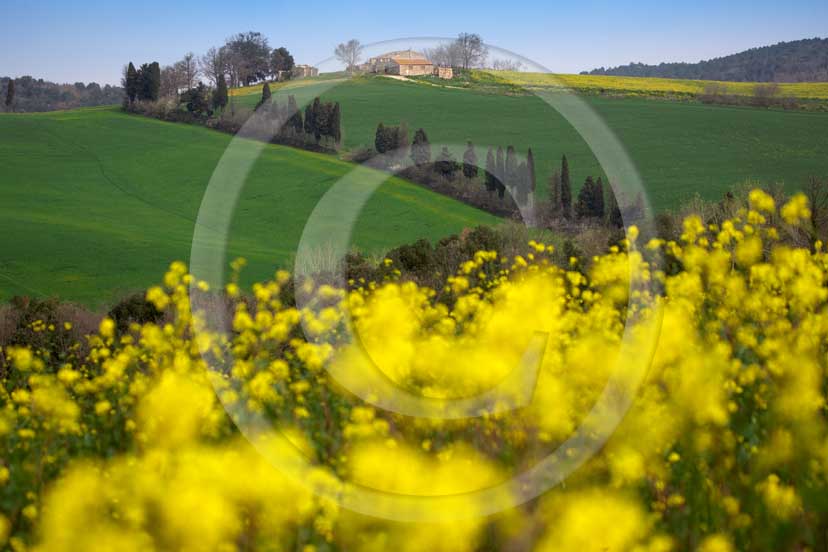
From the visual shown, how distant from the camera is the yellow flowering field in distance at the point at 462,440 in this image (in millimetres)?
3998

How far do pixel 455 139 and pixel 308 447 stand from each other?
58534mm

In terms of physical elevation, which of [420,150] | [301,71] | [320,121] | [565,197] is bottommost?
[565,197]

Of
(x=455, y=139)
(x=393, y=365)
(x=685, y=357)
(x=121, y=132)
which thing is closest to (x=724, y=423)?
(x=685, y=357)

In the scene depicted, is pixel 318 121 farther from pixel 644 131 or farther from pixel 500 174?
pixel 644 131

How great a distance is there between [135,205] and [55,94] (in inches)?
3140

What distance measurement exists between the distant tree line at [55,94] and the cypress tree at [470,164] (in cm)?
6050

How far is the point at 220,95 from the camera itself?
7119cm

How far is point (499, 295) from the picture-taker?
8.43 m

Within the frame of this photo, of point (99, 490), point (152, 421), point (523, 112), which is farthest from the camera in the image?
point (523, 112)

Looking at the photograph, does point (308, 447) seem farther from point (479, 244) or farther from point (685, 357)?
point (479, 244)

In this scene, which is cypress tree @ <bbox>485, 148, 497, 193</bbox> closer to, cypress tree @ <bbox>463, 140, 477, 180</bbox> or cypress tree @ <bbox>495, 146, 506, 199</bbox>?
cypress tree @ <bbox>495, 146, 506, 199</bbox>

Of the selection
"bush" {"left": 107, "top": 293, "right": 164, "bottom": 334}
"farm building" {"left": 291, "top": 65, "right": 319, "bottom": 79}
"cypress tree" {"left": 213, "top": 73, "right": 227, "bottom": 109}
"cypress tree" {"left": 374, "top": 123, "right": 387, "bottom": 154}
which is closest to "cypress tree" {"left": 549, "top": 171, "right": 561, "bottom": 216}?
"cypress tree" {"left": 374, "top": 123, "right": 387, "bottom": 154}

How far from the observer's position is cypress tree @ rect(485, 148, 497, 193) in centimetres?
4447

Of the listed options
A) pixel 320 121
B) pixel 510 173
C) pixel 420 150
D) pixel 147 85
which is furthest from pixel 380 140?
pixel 147 85
